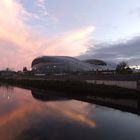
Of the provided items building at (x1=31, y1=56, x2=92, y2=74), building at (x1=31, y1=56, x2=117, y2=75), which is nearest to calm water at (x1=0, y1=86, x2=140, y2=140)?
building at (x1=31, y1=56, x2=117, y2=75)

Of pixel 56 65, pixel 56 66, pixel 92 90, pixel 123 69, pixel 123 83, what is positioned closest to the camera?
pixel 123 83

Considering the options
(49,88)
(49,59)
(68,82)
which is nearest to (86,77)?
(68,82)

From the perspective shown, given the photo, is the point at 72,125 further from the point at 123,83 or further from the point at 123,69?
the point at 123,69

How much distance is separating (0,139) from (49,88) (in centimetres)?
5208

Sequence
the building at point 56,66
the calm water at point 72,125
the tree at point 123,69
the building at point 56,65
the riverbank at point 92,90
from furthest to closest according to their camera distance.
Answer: the building at point 56,65 → the building at point 56,66 → the tree at point 123,69 → the riverbank at point 92,90 → the calm water at point 72,125

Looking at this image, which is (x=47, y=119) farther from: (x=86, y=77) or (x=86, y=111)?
(x=86, y=77)

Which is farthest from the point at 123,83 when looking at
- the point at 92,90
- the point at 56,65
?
the point at 56,65

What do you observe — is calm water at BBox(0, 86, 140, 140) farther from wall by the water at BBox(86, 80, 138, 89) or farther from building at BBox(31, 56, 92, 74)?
building at BBox(31, 56, 92, 74)

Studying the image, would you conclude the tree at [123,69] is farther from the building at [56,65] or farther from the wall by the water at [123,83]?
the building at [56,65]

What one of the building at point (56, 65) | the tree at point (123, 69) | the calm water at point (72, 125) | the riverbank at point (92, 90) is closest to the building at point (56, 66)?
the building at point (56, 65)

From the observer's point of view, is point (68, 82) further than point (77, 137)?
Yes

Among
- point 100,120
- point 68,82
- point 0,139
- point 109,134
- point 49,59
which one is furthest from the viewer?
point 49,59

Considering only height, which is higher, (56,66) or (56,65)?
(56,65)

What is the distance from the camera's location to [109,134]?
22469 millimetres
